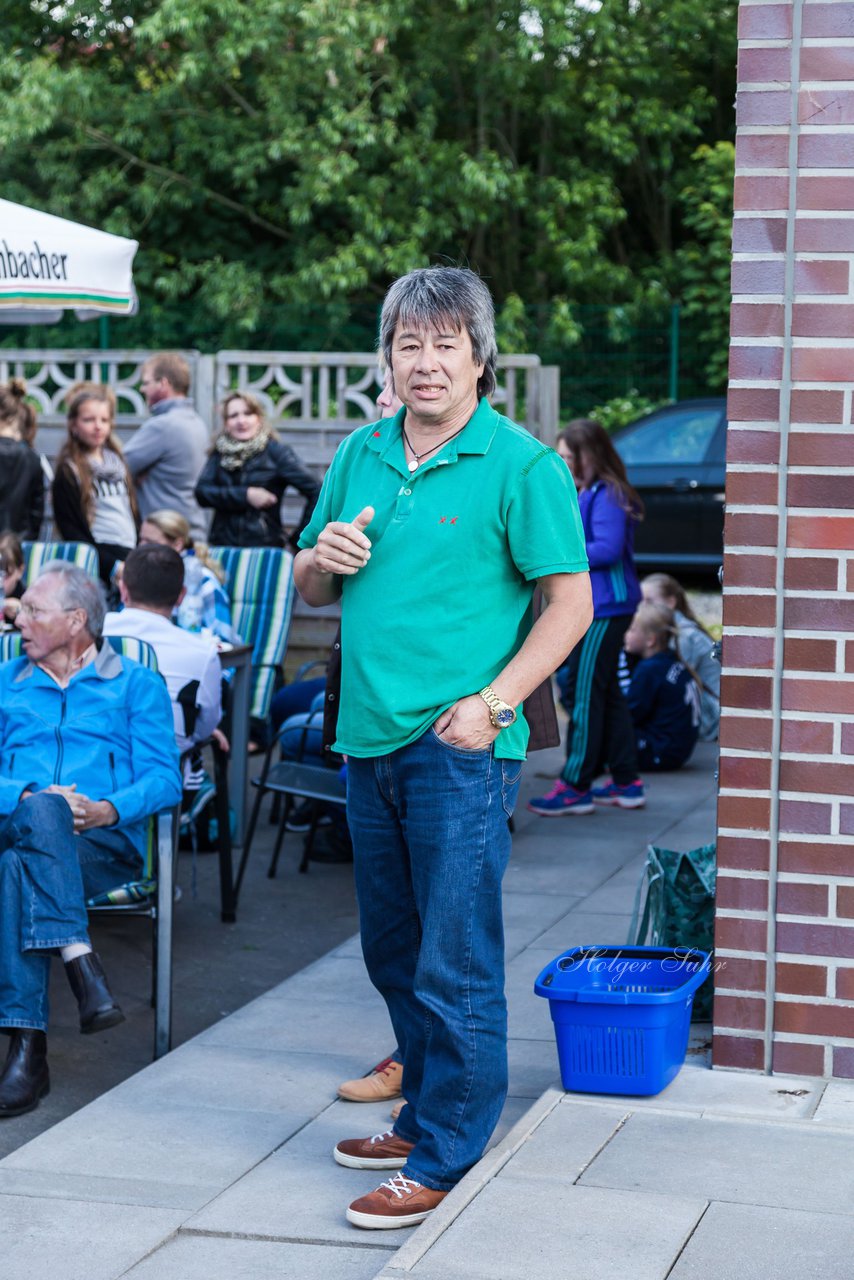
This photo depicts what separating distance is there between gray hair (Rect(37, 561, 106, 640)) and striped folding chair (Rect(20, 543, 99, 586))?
2.62 meters

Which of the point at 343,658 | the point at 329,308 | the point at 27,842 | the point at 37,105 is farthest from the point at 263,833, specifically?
the point at 37,105

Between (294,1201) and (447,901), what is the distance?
716 mm

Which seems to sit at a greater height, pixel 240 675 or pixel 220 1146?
pixel 240 675

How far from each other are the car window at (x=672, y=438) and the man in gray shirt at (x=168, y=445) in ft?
17.8

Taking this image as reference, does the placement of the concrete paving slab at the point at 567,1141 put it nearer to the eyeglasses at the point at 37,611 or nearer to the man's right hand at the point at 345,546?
the man's right hand at the point at 345,546

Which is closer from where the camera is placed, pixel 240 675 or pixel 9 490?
pixel 240 675

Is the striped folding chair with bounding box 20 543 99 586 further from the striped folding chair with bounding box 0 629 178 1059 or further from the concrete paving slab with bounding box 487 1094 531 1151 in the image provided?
the concrete paving slab with bounding box 487 1094 531 1151

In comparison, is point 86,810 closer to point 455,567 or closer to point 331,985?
point 331,985

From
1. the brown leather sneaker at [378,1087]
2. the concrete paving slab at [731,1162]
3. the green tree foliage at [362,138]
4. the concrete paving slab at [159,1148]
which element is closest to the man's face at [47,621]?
the concrete paving slab at [159,1148]

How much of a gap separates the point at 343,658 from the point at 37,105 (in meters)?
14.7

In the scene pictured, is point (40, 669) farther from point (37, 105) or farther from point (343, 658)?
point (37, 105)

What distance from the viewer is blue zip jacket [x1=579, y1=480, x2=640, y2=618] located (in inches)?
277

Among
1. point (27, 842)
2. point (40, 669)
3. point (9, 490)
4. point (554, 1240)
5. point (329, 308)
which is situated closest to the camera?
point (554, 1240)

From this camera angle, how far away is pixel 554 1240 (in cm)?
287
